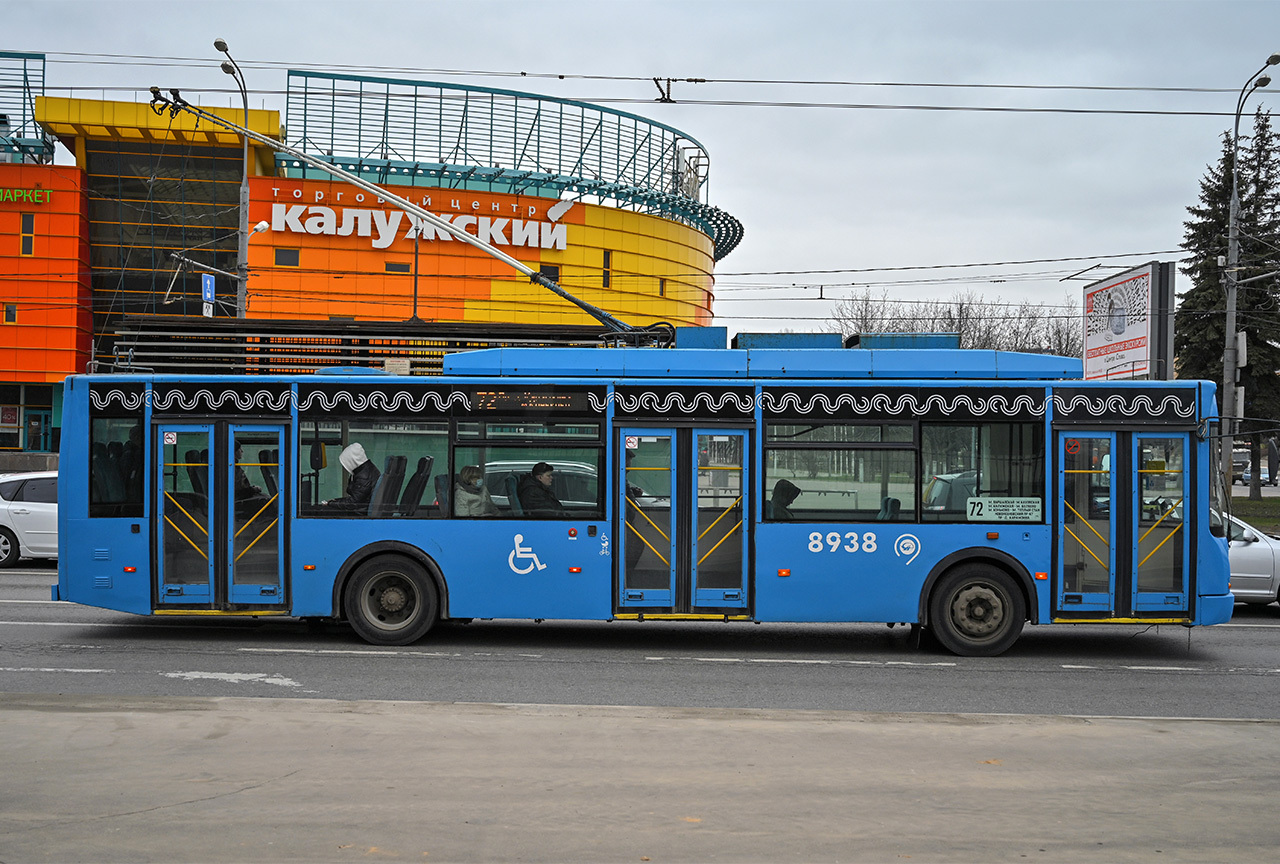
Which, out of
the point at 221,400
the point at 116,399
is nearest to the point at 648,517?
the point at 221,400

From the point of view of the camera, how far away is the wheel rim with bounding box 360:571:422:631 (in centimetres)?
1115

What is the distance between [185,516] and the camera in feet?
36.4

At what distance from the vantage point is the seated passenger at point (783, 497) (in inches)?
431

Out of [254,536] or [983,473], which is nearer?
[983,473]

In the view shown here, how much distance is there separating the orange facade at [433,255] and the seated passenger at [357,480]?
108 feet

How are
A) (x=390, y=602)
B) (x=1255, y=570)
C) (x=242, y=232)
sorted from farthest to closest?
1. (x=242, y=232)
2. (x=1255, y=570)
3. (x=390, y=602)

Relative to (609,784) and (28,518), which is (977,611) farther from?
(28,518)

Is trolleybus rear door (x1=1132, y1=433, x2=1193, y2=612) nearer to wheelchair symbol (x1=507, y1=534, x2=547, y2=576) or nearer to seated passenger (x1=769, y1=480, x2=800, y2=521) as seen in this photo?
seated passenger (x1=769, y1=480, x2=800, y2=521)

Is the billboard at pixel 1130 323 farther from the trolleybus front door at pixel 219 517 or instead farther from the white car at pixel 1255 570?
the trolleybus front door at pixel 219 517

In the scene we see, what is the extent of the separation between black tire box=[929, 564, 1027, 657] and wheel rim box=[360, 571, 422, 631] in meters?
5.37

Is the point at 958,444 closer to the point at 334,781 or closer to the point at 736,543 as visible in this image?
the point at 736,543

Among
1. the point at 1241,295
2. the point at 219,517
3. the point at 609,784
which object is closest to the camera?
the point at 609,784

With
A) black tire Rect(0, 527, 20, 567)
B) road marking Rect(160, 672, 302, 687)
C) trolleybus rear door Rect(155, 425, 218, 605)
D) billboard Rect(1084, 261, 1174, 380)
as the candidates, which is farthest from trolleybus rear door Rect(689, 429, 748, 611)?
billboard Rect(1084, 261, 1174, 380)

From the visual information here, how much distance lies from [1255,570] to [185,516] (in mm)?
13557
